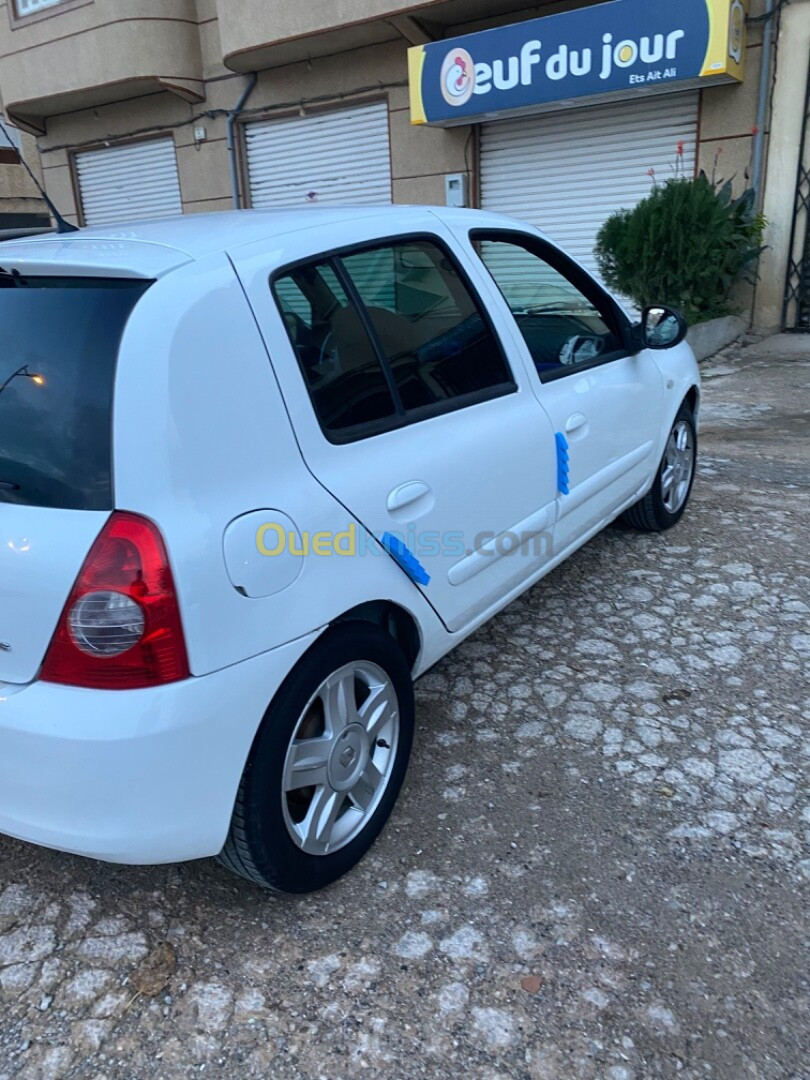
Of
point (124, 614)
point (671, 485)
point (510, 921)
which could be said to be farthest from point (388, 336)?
point (671, 485)

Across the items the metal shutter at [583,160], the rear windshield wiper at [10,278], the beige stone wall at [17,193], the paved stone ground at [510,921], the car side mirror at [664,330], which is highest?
the beige stone wall at [17,193]

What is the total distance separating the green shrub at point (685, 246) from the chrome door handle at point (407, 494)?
299 inches

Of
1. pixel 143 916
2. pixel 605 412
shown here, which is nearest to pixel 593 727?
pixel 605 412

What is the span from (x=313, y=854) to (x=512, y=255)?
7.71ft

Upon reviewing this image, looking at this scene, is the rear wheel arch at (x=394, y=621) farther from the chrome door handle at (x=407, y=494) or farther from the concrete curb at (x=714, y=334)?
the concrete curb at (x=714, y=334)

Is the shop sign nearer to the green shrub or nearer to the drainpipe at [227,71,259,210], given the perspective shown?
the green shrub

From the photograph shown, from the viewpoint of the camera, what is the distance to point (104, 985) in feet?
6.61

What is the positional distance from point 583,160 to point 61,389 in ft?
35.3

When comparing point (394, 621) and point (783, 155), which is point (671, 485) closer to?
point (394, 621)

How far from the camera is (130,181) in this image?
52.5ft

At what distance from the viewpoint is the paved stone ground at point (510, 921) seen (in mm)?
1834

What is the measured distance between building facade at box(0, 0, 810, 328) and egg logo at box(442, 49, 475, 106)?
0.08 ft

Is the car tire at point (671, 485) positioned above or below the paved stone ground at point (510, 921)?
above

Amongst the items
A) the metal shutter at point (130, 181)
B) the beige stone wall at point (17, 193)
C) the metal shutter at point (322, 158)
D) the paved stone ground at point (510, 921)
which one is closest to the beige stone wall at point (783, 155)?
the metal shutter at point (322, 158)
